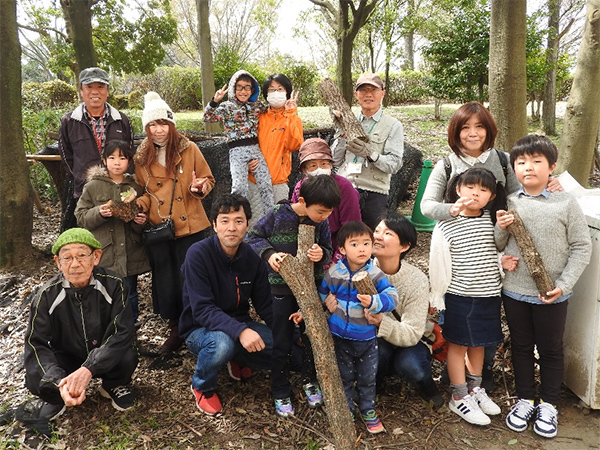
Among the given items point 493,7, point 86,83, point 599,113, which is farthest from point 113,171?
point 599,113

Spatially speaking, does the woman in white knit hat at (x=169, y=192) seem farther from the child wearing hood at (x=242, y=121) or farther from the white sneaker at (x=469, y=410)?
the white sneaker at (x=469, y=410)

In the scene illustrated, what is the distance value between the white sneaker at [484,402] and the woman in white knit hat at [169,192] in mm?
2296

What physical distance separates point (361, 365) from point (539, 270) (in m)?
1.20

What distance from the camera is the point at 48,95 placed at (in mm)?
13562

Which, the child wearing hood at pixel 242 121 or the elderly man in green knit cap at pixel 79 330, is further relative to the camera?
the child wearing hood at pixel 242 121

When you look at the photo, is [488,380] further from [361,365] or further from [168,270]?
[168,270]

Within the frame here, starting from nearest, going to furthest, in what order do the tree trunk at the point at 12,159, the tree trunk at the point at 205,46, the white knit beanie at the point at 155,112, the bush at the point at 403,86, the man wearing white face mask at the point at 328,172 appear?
the man wearing white face mask at the point at 328,172 → the white knit beanie at the point at 155,112 → the tree trunk at the point at 12,159 → the tree trunk at the point at 205,46 → the bush at the point at 403,86

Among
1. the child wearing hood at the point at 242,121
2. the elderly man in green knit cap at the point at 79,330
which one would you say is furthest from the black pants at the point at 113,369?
the child wearing hood at the point at 242,121

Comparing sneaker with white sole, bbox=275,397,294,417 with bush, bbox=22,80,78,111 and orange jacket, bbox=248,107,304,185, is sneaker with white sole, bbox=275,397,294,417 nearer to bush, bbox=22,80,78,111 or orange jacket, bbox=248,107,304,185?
orange jacket, bbox=248,107,304,185

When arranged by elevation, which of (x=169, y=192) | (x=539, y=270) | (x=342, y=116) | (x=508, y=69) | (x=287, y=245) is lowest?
(x=539, y=270)


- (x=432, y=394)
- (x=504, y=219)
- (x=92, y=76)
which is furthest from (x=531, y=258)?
(x=92, y=76)

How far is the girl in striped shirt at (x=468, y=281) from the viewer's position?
2.83 m

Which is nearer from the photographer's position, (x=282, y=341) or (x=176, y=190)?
(x=282, y=341)

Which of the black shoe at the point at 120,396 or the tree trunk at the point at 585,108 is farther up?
the tree trunk at the point at 585,108
